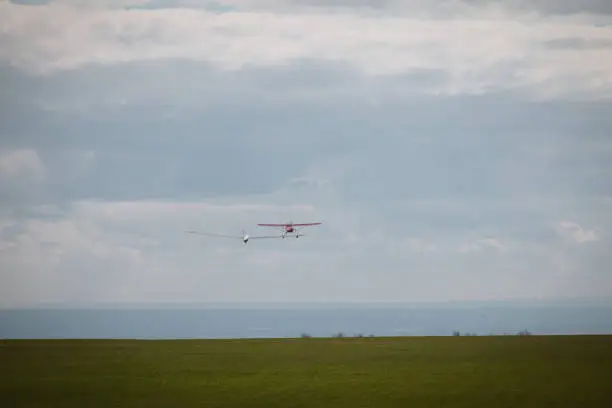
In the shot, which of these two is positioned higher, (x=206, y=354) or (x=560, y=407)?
(x=206, y=354)

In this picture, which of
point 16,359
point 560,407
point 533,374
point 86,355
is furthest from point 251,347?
point 560,407

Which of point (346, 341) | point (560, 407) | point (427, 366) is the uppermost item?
point (346, 341)

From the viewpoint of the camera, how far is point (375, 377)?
1801 inches

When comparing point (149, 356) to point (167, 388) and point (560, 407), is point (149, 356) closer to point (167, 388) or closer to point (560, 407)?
point (167, 388)

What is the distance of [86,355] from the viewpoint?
54.4 metres

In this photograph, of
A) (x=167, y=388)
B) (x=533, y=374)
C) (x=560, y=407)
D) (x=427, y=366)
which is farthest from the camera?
(x=427, y=366)

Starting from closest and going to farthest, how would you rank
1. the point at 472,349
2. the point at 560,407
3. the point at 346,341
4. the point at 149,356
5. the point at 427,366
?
1. the point at 560,407
2. the point at 427,366
3. the point at 149,356
4. the point at 472,349
5. the point at 346,341

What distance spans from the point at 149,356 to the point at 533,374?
58.4ft

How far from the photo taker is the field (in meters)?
40.9

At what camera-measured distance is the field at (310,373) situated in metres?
40.9

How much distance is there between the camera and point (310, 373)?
47125 millimetres

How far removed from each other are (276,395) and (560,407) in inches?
391

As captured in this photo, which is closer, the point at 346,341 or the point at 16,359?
the point at 16,359

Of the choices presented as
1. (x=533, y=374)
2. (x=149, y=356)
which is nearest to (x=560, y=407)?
(x=533, y=374)
